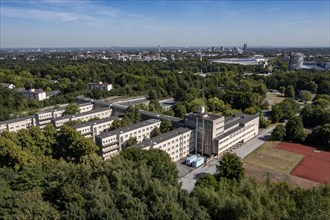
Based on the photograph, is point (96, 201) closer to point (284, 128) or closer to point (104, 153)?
point (104, 153)

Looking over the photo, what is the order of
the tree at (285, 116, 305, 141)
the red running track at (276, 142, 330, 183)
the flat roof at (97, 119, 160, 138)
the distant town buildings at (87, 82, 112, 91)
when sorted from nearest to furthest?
the red running track at (276, 142, 330, 183), the flat roof at (97, 119, 160, 138), the tree at (285, 116, 305, 141), the distant town buildings at (87, 82, 112, 91)

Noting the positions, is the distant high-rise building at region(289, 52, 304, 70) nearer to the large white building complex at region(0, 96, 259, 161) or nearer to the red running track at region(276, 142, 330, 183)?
the large white building complex at region(0, 96, 259, 161)

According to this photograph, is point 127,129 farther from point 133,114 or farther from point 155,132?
point 133,114

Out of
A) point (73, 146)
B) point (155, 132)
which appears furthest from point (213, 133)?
point (73, 146)

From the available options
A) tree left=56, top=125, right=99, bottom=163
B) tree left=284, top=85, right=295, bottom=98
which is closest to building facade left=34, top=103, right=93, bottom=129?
tree left=56, top=125, right=99, bottom=163

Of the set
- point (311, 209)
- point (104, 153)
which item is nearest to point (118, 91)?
point (104, 153)

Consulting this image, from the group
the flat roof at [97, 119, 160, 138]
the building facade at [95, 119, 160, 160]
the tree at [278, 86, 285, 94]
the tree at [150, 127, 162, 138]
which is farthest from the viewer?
the tree at [278, 86, 285, 94]
